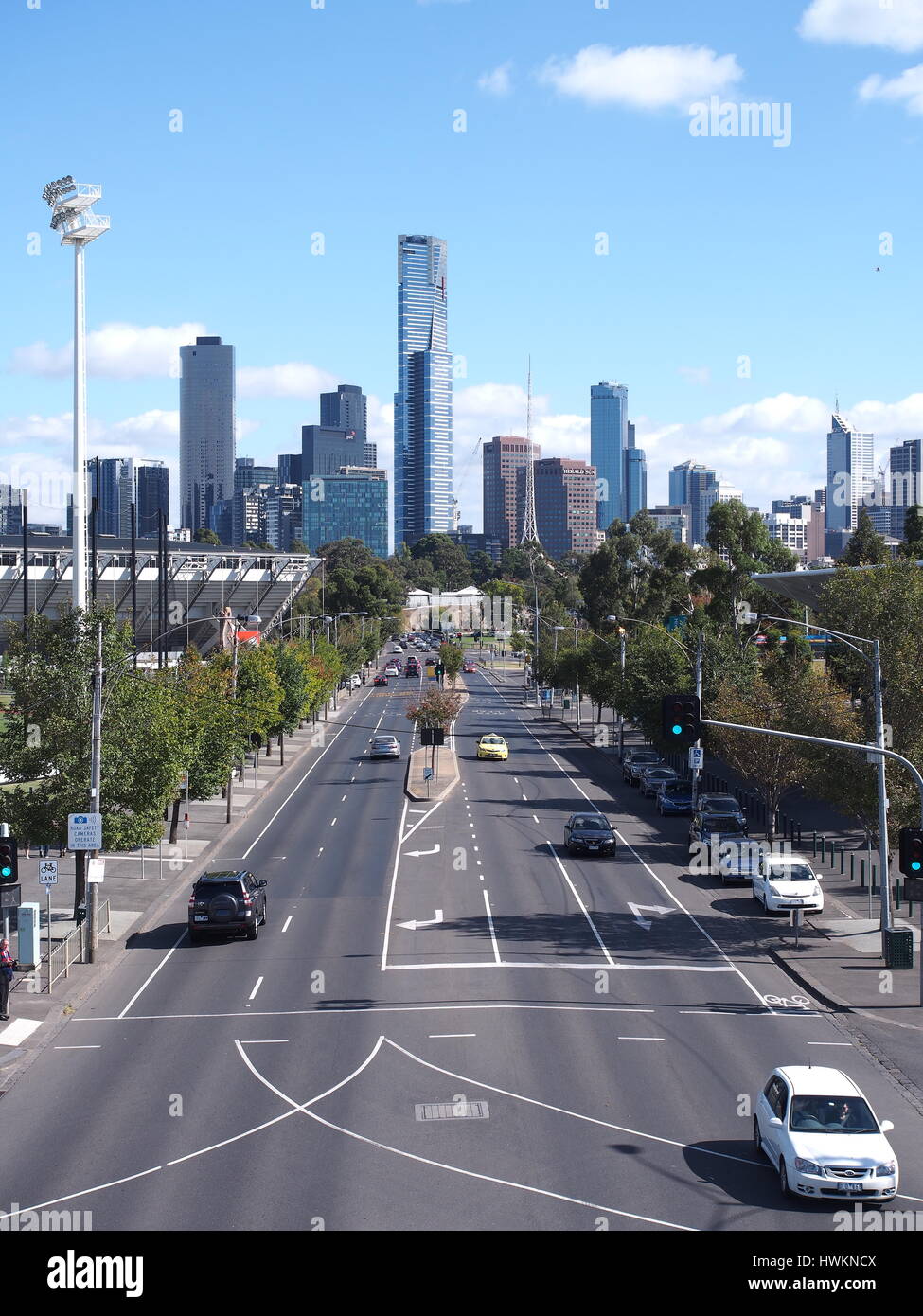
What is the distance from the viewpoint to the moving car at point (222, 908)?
29.5 metres

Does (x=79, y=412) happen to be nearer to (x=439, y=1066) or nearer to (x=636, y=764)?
(x=636, y=764)

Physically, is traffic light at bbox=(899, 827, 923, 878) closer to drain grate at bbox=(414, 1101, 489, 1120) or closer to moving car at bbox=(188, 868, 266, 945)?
drain grate at bbox=(414, 1101, 489, 1120)

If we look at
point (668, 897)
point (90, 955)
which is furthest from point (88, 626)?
point (668, 897)

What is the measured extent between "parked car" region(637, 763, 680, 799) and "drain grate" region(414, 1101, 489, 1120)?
36125 mm

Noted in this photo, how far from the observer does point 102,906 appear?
31.8 m

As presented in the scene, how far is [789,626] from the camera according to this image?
7831 cm

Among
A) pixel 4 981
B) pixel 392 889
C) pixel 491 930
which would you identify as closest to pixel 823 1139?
pixel 4 981

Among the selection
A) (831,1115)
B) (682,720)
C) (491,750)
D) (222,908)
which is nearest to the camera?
(831,1115)

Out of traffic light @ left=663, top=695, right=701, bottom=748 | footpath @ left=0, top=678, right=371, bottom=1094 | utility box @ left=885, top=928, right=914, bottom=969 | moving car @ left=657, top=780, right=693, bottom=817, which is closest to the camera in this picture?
traffic light @ left=663, top=695, right=701, bottom=748

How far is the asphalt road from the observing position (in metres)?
15.1

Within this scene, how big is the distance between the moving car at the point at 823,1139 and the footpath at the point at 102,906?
1136 cm

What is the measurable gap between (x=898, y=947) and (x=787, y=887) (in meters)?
5.45

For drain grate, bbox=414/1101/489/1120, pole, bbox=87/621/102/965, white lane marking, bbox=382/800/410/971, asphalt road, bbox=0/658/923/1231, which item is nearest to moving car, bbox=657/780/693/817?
white lane marking, bbox=382/800/410/971
